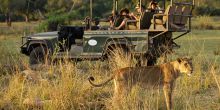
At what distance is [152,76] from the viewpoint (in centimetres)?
947

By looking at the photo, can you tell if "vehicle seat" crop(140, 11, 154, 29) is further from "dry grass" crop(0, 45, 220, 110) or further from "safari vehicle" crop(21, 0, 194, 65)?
"dry grass" crop(0, 45, 220, 110)

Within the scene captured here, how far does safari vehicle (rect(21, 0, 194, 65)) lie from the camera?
1505cm

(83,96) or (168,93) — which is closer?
(168,93)

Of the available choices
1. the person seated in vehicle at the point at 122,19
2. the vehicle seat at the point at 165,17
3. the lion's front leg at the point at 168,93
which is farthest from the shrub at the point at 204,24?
the lion's front leg at the point at 168,93

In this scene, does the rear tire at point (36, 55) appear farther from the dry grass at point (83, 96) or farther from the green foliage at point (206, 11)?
the green foliage at point (206, 11)

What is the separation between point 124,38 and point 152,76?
583 centimetres

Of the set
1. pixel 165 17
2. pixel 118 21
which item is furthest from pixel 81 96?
pixel 118 21

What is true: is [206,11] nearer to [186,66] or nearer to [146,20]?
[146,20]

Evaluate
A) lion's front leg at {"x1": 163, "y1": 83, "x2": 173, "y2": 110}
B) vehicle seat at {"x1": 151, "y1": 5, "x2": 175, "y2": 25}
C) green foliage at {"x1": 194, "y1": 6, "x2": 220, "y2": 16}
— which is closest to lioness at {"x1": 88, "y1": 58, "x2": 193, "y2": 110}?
lion's front leg at {"x1": 163, "y1": 83, "x2": 173, "y2": 110}

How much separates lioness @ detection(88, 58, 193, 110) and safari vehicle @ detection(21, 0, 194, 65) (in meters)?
4.49

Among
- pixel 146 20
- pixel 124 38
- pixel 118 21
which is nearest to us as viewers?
pixel 124 38

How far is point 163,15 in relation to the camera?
15.0 m

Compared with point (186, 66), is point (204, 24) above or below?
below

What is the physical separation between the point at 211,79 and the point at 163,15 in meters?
3.50
